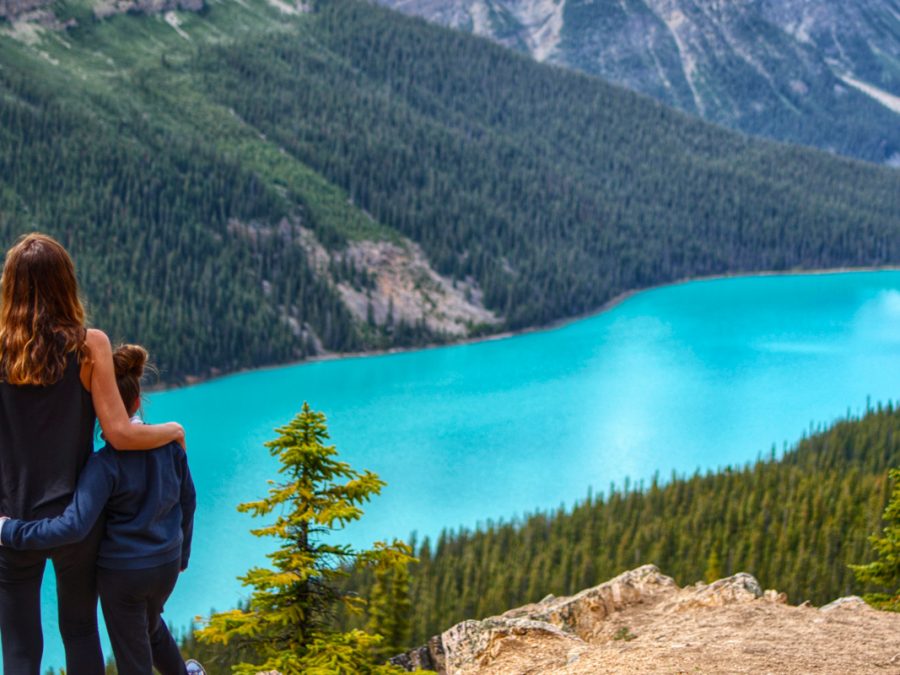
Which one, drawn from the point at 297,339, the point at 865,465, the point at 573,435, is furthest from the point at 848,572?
the point at 297,339

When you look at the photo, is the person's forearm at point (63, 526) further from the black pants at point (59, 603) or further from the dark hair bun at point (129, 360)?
the dark hair bun at point (129, 360)

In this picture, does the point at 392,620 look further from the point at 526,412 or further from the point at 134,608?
the point at 526,412

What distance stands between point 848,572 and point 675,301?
128102mm

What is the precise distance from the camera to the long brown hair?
28.3ft

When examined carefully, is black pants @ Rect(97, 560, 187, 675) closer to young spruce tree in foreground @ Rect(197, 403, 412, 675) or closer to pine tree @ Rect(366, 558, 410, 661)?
young spruce tree in foreground @ Rect(197, 403, 412, 675)

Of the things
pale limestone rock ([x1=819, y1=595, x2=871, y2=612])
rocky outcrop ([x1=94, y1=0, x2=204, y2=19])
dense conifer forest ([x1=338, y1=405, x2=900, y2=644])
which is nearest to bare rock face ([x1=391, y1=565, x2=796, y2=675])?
pale limestone rock ([x1=819, y1=595, x2=871, y2=612])

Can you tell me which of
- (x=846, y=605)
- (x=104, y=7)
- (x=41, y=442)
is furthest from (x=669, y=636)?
(x=104, y=7)

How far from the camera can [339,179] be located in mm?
162125

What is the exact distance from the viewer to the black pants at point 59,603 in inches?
355

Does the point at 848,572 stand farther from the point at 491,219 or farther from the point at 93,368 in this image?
the point at 491,219

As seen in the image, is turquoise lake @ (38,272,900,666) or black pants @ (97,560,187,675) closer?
black pants @ (97,560,187,675)

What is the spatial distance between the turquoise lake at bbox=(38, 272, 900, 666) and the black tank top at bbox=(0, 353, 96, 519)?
39231 millimetres

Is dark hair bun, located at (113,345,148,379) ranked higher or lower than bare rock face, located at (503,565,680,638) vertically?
higher

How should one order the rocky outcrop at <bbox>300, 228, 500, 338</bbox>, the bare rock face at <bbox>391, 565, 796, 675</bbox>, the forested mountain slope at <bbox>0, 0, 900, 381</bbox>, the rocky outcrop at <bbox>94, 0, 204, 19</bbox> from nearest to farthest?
Answer: 1. the bare rock face at <bbox>391, 565, 796, 675</bbox>
2. the forested mountain slope at <bbox>0, 0, 900, 381</bbox>
3. the rocky outcrop at <bbox>300, 228, 500, 338</bbox>
4. the rocky outcrop at <bbox>94, 0, 204, 19</bbox>
